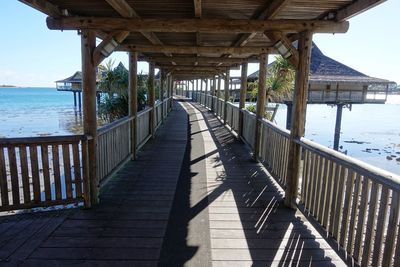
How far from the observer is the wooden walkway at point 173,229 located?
10.3 feet

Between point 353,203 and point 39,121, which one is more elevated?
point 353,203

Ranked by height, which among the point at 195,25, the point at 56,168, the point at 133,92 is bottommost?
the point at 56,168

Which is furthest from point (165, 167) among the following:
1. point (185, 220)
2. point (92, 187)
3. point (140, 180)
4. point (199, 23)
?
point (199, 23)

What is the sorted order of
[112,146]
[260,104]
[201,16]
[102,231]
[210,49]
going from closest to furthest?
[102,231] < [201,16] < [112,146] < [260,104] < [210,49]

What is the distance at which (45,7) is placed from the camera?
3.93m

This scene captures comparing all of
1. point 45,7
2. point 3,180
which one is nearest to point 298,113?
point 45,7

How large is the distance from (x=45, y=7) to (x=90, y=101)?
4.31 ft

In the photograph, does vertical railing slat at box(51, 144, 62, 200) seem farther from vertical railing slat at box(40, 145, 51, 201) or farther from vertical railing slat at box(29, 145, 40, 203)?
vertical railing slat at box(29, 145, 40, 203)

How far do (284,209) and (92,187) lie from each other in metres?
2.82

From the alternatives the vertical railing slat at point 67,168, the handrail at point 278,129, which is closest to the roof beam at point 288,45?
the handrail at point 278,129

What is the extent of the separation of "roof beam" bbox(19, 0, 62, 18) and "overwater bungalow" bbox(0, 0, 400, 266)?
0.07ft

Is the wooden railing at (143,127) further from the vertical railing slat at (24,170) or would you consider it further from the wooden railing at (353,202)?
the wooden railing at (353,202)

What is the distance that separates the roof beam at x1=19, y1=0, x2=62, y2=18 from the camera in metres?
3.62

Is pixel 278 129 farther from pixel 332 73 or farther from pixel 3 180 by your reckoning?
pixel 332 73
